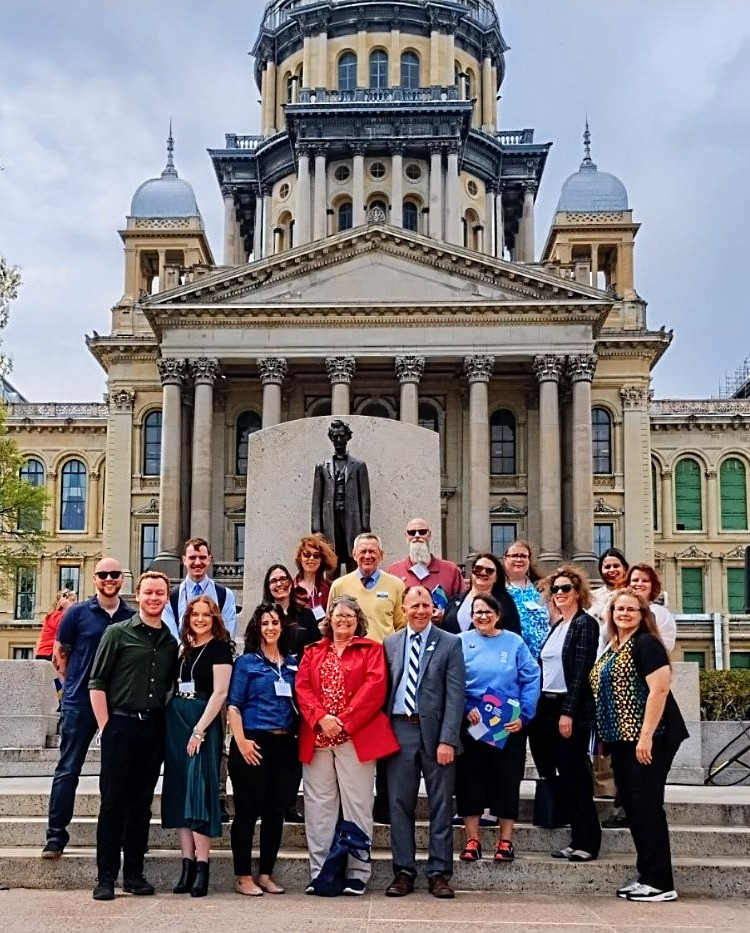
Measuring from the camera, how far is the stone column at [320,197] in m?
68.9

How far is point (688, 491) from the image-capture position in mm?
67562

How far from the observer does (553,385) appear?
51.0m

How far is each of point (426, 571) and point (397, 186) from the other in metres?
60.1

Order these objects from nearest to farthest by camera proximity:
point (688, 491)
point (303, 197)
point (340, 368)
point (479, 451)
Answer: point (479, 451), point (340, 368), point (688, 491), point (303, 197)

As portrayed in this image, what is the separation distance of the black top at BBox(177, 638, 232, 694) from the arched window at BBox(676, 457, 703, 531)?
60.4 metres

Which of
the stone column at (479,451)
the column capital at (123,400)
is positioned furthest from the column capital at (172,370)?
the stone column at (479,451)

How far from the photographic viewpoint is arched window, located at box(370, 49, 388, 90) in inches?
2886

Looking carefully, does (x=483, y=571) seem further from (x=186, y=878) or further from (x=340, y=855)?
(x=186, y=878)

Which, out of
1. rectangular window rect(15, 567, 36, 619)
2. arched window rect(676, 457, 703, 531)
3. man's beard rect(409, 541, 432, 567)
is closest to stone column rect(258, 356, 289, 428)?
rectangular window rect(15, 567, 36, 619)

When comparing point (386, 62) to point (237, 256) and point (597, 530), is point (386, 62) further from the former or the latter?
point (597, 530)

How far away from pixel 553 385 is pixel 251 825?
142 feet

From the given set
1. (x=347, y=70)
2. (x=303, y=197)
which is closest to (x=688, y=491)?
(x=303, y=197)

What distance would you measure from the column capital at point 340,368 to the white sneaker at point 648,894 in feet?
140

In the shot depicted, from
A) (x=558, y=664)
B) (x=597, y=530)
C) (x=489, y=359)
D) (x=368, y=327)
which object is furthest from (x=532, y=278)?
(x=558, y=664)
